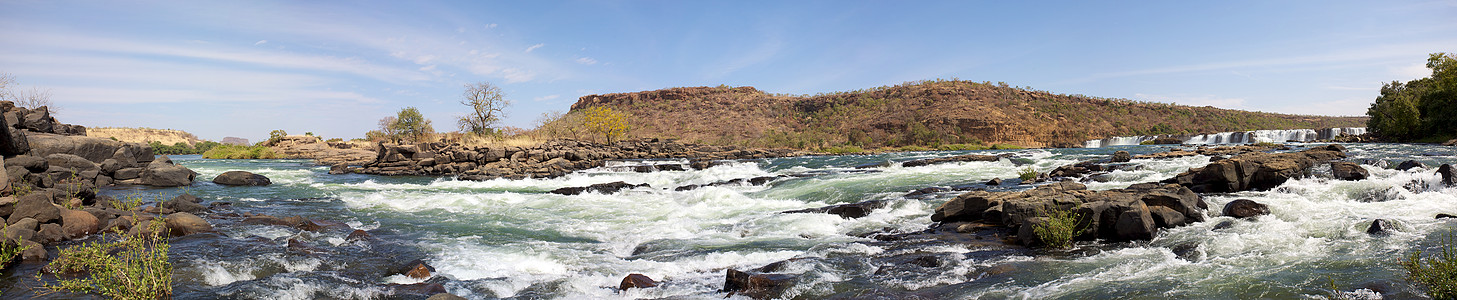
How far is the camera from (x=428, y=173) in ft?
92.4

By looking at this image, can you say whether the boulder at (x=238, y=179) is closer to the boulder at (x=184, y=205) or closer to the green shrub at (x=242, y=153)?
the boulder at (x=184, y=205)

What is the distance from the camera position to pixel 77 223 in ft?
27.6

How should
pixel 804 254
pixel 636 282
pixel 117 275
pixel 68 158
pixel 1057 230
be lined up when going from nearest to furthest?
1. pixel 117 275
2. pixel 636 282
3. pixel 1057 230
4. pixel 804 254
5. pixel 68 158

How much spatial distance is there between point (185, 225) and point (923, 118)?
66.9 meters

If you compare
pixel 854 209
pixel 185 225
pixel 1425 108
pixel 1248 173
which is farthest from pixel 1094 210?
pixel 1425 108

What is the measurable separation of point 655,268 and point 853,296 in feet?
8.67

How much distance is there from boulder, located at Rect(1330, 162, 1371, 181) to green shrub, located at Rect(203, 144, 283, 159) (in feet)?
196

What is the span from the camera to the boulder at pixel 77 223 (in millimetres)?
8227

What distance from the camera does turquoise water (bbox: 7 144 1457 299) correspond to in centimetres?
609

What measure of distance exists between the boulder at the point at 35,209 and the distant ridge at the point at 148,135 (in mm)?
68360

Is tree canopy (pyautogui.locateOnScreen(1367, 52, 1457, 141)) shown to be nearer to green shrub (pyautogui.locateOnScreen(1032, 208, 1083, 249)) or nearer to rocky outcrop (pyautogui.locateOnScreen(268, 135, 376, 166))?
green shrub (pyautogui.locateOnScreen(1032, 208, 1083, 249))

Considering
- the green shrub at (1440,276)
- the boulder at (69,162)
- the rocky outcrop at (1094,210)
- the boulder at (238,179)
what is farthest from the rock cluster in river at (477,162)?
the green shrub at (1440,276)

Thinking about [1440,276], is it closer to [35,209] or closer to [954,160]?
[35,209]

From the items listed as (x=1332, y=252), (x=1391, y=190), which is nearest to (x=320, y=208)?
(x=1332, y=252)
